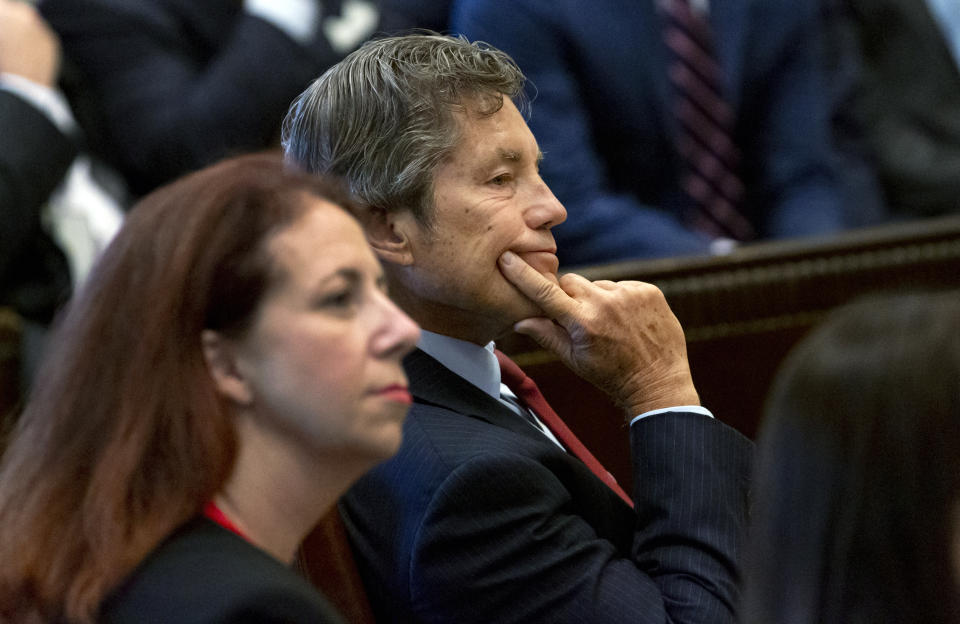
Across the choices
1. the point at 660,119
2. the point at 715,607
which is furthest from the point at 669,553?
the point at 660,119

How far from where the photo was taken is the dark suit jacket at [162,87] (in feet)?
9.20

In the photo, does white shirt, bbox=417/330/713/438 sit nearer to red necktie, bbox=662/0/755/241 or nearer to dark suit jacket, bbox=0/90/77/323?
dark suit jacket, bbox=0/90/77/323

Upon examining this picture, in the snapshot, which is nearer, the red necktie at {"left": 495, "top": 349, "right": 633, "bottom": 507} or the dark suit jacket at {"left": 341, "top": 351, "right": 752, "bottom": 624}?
the dark suit jacket at {"left": 341, "top": 351, "right": 752, "bottom": 624}

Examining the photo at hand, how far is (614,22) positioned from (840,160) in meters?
0.74

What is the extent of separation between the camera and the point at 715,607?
1496 mm

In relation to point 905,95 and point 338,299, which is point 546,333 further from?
point 905,95

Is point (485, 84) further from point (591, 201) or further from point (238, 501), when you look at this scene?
point (591, 201)

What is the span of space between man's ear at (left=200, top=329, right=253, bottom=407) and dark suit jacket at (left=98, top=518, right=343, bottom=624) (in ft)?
0.42

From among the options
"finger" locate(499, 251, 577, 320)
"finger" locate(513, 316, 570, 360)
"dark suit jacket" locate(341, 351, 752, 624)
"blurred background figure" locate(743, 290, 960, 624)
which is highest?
"blurred background figure" locate(743, 290, 960, 624)

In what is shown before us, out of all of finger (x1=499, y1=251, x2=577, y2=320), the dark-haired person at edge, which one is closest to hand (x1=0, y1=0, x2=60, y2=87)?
finger (x1=499, y1=251, x2=577, y2=320)

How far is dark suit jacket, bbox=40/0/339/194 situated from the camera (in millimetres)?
2805

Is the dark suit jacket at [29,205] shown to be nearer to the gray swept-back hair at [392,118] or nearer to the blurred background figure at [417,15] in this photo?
the blurred background figure at [417,15]

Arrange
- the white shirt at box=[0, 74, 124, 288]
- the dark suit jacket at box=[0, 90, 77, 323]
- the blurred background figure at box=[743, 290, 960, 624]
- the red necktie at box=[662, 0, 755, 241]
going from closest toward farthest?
the blurred background figure at box=[743, 290, 960, 624]
the dark suit jacket at box=[0, 90, 77, 323]
the white shirt at box=[0, 74, 124, 288]
the red necktie at box=[662, 0, 755, 241]

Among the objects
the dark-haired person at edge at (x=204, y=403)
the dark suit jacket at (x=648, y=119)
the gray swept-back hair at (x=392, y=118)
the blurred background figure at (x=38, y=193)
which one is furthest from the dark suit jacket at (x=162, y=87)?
the dark-haired person at edge at (x=204, y=403)
